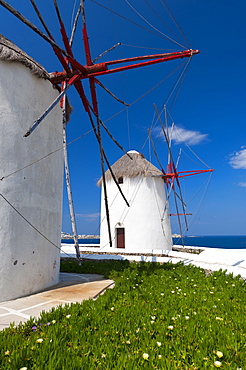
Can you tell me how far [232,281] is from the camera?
5.34 meters

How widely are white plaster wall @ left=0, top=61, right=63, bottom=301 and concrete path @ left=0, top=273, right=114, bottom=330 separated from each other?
30cm

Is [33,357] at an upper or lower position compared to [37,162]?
lower

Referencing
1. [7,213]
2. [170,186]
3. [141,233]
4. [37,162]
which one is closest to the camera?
[7,213]

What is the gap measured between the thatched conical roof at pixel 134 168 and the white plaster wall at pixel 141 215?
0.36 meters

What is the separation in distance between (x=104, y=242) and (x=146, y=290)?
12047mm

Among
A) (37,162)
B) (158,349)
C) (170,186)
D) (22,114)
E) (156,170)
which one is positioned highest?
(156,170)

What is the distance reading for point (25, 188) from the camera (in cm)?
474

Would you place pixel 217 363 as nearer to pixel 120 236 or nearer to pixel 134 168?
pixel 120 236

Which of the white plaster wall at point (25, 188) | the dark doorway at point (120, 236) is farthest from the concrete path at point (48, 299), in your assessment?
the dark doorway at point (120, 236)

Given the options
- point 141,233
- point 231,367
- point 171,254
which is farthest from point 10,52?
point 141,233

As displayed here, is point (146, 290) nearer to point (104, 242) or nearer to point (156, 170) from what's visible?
point (104, 242)

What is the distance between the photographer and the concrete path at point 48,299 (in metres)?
3.42

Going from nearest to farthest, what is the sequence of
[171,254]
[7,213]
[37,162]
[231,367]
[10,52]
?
[231,367], [7,213], [10,52], [37,162], [171,254]

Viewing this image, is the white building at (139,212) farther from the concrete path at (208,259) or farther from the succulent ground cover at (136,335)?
the succulent ground cover at (136,335)
